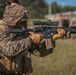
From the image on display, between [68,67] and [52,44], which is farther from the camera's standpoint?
[68,67]

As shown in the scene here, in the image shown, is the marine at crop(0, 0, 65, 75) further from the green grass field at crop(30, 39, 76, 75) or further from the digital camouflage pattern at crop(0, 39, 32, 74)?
the green grass field at crop(30, 39, 76, 75)

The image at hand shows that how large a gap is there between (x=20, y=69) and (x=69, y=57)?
7.60 meters

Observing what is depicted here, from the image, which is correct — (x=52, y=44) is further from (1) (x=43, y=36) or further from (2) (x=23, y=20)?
(2) (x=23, y=20)

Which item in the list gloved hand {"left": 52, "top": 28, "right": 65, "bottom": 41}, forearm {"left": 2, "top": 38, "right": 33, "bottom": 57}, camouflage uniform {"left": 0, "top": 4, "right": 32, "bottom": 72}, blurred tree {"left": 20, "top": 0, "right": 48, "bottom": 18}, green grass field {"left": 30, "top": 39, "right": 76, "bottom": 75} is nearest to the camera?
forearm {"left": 2, "top": 38, "right": 33, "bottom": 57}

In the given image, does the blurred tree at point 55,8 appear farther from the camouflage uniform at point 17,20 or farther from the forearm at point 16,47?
the forearm at point 16,47

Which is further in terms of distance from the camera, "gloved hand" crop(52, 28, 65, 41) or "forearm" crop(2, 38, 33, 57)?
"gloved hand" crop(52, 28, 65, 41)

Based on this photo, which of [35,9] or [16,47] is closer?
[16,47]

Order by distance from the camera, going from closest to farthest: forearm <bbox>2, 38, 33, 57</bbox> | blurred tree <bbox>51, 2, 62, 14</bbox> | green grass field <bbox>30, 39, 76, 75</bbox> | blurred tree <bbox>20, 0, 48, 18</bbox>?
1. forearm <bbox>2, 38, 33, 57</bbox>
2. green grass field <bbox>30, 39, 76, 75</bbox>
3. blurred tree <bbox>20, 0, 48, 18</bbox>
4. blurred tree <bbox>51, 2, 62, 14</bbox>

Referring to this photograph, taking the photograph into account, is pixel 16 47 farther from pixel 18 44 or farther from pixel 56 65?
pixel 56 65

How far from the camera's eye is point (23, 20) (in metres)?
5.98

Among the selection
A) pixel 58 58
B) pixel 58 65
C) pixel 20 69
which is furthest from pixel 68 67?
pixel 20 69

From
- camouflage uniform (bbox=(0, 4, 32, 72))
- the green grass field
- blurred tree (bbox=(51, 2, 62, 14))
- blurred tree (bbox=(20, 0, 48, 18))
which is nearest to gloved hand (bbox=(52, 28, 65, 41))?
camouflage uniform (bbox=(0, 4, 32, 72))

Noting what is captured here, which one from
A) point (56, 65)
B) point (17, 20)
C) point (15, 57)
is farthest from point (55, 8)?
point (15, 57)

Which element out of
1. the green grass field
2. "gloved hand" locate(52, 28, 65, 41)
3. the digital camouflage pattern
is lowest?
the green grass field
